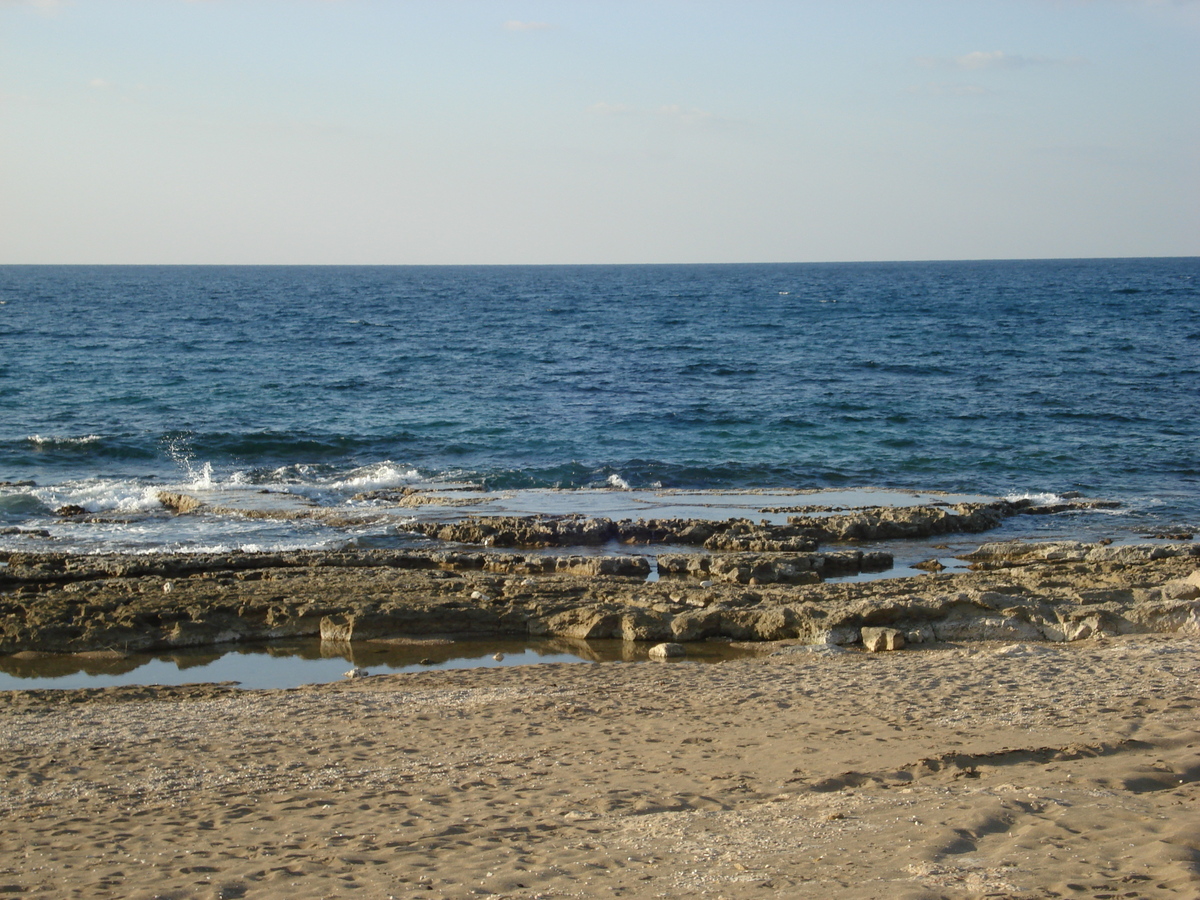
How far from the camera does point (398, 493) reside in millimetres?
20922

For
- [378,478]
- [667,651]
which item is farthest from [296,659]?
[378,478]

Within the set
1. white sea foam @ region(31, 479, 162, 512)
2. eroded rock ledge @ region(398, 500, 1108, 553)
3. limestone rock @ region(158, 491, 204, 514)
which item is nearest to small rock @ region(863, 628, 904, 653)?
eroded rock ledge @ region(398, 500, 1108, 553)

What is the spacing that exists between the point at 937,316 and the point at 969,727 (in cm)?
Answer: 5943

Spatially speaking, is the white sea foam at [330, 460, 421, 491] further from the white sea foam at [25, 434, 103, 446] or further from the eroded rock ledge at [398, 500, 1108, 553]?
the white sea foam at [25, 434, 103, 446]

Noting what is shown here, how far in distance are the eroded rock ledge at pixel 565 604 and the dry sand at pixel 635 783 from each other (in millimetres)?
1166

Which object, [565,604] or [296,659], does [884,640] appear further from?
[296,659]

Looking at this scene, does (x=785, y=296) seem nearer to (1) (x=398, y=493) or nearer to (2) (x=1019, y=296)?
(2) (x=1019, y=296)

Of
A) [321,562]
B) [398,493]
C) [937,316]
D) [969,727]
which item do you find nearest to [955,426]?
[398,493]

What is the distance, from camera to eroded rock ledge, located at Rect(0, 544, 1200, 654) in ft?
37.4

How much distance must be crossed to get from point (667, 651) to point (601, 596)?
6.37ft

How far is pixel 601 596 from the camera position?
508 inches

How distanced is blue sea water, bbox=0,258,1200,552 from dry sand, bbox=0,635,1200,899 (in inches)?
321

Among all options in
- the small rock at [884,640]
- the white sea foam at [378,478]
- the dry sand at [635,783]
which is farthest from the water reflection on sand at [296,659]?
the white sea foam at [378,478]

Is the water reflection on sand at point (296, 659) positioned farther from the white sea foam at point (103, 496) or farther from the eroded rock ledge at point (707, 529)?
the white sea foam at point (103, 496)
